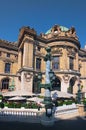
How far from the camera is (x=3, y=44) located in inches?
1544

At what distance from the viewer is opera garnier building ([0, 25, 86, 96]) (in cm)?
3606

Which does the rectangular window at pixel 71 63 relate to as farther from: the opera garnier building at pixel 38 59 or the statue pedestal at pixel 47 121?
the statue pedestal at pixel 47 121

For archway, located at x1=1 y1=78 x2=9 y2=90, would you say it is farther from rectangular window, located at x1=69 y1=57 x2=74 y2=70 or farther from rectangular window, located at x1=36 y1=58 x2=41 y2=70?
rectangular window, located at x1=69 y1=57 x2=74 y2=70

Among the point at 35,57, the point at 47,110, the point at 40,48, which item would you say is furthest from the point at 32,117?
the point at 40,48

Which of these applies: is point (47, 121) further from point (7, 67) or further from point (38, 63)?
point (7, 67)

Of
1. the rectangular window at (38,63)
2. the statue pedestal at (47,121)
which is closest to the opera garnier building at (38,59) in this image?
the rectangular window at (38,63)

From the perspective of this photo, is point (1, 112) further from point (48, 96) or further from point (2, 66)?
point (2, 66)

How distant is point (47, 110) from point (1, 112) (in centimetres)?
495

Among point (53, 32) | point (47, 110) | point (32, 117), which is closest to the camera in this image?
point (47, 110)

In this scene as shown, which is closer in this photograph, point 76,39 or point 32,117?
point 32,117

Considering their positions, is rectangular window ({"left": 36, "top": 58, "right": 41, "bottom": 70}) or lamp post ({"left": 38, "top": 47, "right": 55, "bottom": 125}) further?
rectangular window ({"left": 36, "top": 58, "right": 41, "bottom": 70})

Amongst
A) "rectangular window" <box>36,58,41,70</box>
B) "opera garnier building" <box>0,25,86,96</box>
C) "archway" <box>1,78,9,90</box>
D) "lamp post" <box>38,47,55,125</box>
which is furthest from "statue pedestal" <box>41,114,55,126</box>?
"archway" <box>1,78,9,90</box>

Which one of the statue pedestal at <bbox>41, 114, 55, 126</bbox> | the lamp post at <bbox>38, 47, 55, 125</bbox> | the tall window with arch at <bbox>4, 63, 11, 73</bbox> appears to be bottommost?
the statue pedestal at <bbox>41, 114, 55, 126</bbox>

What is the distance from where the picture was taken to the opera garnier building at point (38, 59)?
118 feet
